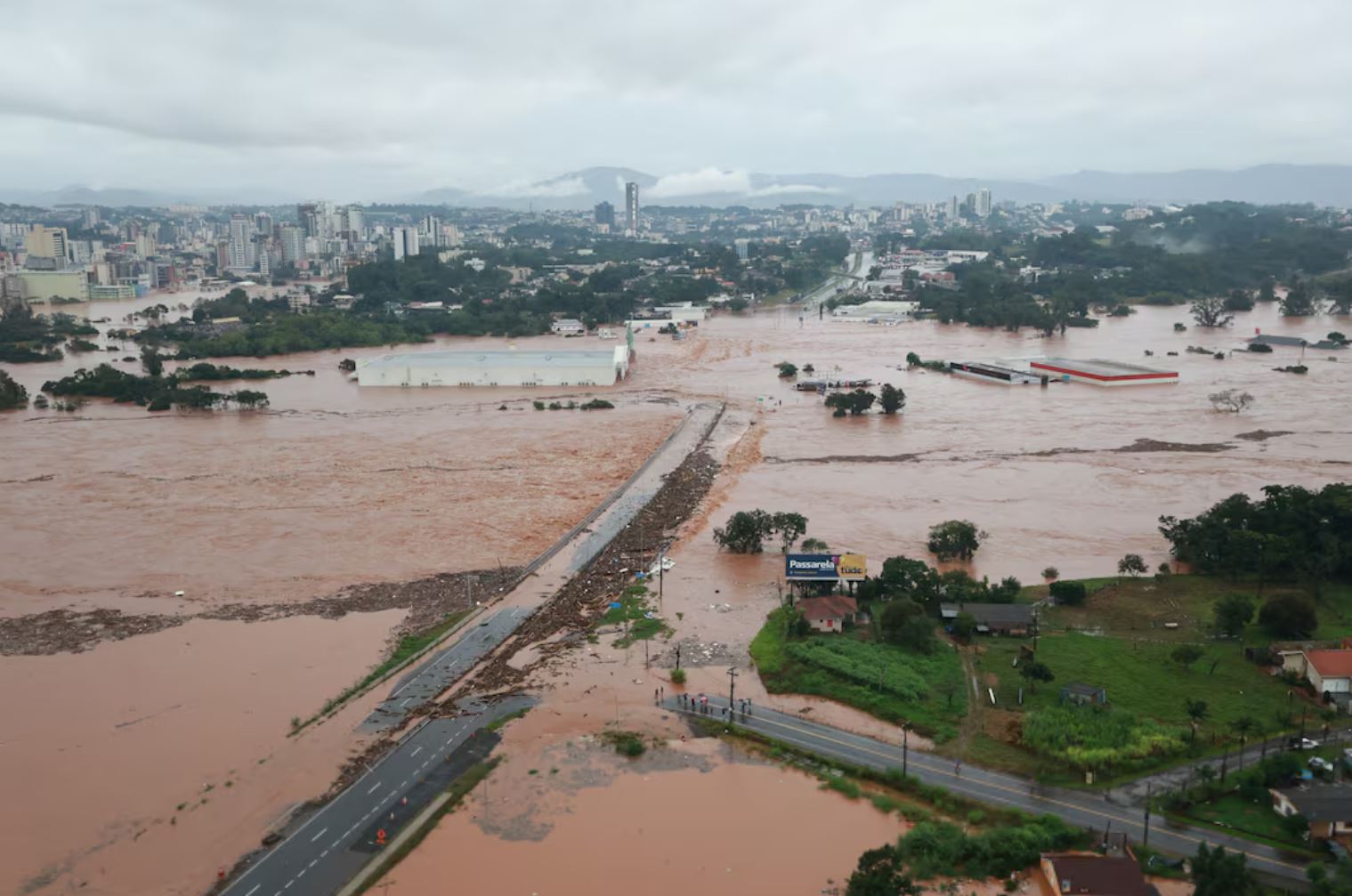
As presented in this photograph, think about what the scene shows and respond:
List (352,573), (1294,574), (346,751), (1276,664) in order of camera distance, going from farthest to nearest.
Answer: (352,573) < (1294,574) < (1276,664) < (346,751)

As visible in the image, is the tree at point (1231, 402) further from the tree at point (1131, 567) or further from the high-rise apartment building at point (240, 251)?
the high-rise apartment building at point (240, 251)

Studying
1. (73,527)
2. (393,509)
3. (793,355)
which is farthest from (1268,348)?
(73,527)

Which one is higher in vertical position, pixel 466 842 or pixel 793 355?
pixel 793 355

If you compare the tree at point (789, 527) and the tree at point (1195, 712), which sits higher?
the tree at point (789, 527)

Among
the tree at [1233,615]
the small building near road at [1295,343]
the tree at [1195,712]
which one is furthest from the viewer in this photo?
the small building near road at [1295,343]

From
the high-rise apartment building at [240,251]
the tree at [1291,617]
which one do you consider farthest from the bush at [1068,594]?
the high-rise apartment building at [240,251]

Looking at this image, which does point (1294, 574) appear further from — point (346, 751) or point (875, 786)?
point (346, 751)
